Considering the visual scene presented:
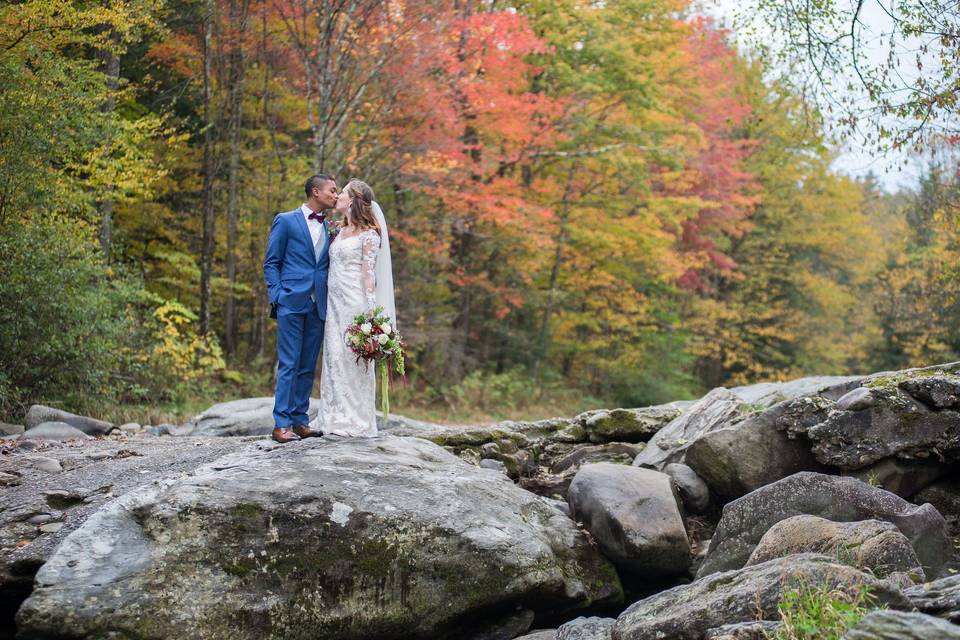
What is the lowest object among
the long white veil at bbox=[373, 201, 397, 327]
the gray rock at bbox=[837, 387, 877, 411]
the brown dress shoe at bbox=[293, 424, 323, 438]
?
the brown dress shoe at bbox=[293, 424, 323, 438]

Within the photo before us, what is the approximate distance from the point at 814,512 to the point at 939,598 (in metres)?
2.00

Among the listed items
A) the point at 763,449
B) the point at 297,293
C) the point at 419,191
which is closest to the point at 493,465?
the point at 763,449

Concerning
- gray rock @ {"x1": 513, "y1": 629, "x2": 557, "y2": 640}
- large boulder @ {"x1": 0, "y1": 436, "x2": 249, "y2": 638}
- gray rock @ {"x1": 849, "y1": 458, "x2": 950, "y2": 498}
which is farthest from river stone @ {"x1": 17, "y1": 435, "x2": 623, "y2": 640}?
gray rock @ {"x1": 849, "y1": 458, "x2": 950, "y2": 498}

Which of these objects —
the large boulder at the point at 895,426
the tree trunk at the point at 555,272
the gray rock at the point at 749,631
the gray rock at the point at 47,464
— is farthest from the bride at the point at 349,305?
the tree trunk at the point at 555,272

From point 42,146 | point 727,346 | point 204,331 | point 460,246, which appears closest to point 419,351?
point 460,246

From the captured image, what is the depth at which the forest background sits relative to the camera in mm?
10453

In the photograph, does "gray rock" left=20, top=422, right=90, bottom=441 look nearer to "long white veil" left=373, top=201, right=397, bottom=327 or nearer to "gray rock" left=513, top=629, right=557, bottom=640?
"long white veil" left=373, top=201, right=397, bottom=327

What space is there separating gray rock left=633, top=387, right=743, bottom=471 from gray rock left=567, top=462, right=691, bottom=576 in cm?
126

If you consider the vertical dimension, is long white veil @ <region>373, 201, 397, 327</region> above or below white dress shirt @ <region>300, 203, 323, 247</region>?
below

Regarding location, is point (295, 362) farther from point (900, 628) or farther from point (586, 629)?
point (900, 628)

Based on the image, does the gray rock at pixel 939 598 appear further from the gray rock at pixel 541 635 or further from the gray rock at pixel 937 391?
the gray rock at pixel 937 391

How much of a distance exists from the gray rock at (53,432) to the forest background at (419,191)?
1334 mm

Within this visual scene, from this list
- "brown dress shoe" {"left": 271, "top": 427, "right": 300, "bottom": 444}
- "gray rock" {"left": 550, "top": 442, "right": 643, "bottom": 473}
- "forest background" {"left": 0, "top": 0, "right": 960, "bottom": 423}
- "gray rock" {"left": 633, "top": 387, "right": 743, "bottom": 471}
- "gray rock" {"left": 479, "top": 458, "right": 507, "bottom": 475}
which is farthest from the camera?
"forest background" {"left": 0, "top": 0, "right": 960, "bottom": 423}

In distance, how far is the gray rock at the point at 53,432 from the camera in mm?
8500
